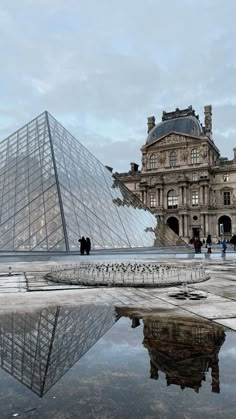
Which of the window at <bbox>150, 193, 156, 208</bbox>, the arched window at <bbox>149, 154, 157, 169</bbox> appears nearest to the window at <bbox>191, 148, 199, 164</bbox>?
the arched window at <bbox>149, 154, 157, 169</bbox>

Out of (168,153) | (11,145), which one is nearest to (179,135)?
(168,153)

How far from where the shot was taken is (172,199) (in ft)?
233

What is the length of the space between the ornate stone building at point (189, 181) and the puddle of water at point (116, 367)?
62.4 m

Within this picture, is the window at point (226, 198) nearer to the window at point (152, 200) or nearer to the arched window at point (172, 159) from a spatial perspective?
the arched window at point (172, 159)

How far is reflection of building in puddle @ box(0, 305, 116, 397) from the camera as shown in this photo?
3797 millimetres

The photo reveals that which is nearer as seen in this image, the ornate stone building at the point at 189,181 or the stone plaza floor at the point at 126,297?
the stone plaza floor at the point at 126,297

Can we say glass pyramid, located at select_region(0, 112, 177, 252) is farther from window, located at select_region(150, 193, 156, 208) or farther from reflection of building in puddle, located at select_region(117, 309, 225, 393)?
window, located at select_region(150, 193, 156, 208)

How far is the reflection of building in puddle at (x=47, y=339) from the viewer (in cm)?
380

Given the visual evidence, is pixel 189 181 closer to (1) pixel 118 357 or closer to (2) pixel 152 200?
(2) pixel 152 200

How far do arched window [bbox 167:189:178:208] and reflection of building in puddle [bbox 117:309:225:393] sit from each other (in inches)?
2570

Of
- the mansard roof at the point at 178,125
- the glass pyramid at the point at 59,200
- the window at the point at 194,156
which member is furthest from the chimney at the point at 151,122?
the glass pyramid at the point at 59,200

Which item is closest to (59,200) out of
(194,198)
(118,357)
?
(118,357)

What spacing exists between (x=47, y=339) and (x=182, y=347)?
1.91 meters

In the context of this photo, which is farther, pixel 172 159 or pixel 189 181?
pixel 172 159
